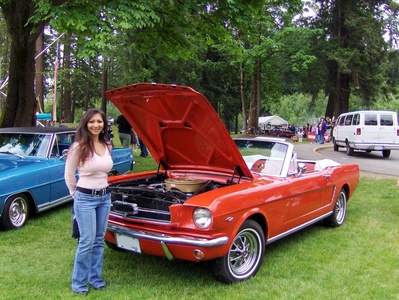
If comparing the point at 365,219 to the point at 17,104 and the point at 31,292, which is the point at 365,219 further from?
the point at 17,104

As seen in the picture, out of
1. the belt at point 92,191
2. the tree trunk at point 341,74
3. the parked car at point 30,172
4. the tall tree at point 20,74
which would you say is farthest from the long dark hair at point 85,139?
the tree trunk at point 341,74

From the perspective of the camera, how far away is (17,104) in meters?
10.4

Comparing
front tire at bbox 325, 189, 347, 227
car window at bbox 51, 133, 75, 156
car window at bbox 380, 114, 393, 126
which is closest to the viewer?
front tire at bbox 325, 189, 347, 227

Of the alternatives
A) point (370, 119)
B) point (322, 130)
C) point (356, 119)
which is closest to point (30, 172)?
point (370, 119)

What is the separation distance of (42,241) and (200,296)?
266 centimetres

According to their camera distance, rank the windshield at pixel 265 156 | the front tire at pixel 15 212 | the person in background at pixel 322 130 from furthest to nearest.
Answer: the person in background at pixel 322 130
the front tire at pixel 15 212
the windshield at pixel 265 156

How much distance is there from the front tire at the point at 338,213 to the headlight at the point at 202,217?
3025 mm

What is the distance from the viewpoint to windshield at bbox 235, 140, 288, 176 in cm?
494

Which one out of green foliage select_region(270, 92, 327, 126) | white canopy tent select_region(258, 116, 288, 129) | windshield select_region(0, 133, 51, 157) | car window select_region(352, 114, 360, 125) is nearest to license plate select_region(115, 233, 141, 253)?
windshield select_region(0, 133, 51, 157)

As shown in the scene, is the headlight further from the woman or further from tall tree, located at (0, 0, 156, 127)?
tall tree, located at (0, 0, 156, 127)

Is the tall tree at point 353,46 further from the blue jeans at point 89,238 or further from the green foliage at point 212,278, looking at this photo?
the blue jeans at point 89,238

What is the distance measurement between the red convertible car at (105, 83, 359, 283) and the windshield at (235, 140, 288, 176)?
1cm

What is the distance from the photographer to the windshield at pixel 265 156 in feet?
16.2

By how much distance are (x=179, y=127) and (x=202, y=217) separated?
1419mm
